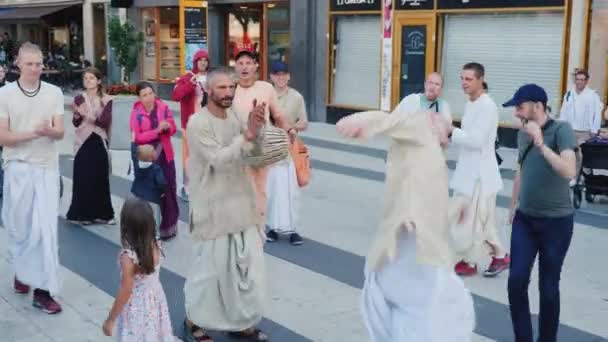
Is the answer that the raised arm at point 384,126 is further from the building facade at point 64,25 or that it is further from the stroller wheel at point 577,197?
the building facade at point 64,25

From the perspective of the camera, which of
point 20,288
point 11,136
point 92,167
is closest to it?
point 11,136

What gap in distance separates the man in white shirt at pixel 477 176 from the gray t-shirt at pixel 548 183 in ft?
4.63

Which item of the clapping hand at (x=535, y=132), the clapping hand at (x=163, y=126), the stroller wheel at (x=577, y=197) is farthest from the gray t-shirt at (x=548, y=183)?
the stroller wheel at (x=577, y=197)

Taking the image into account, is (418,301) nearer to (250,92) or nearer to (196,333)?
(196,333)

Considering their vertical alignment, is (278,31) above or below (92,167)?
above

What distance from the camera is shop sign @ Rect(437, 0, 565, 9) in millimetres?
14398

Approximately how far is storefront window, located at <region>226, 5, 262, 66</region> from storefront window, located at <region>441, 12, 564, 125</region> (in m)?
8.18

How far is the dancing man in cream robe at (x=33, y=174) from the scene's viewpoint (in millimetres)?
5887

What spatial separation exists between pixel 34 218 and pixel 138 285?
193 centimetres

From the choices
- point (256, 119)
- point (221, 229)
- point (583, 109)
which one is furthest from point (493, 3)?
point (256, 119)

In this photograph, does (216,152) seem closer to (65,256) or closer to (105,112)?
(65,256)

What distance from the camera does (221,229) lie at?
5215 millimetres

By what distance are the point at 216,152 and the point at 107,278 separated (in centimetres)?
259

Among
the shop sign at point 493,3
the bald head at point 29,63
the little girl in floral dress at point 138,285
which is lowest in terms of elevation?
the little girl in floral dress at point 138,285
